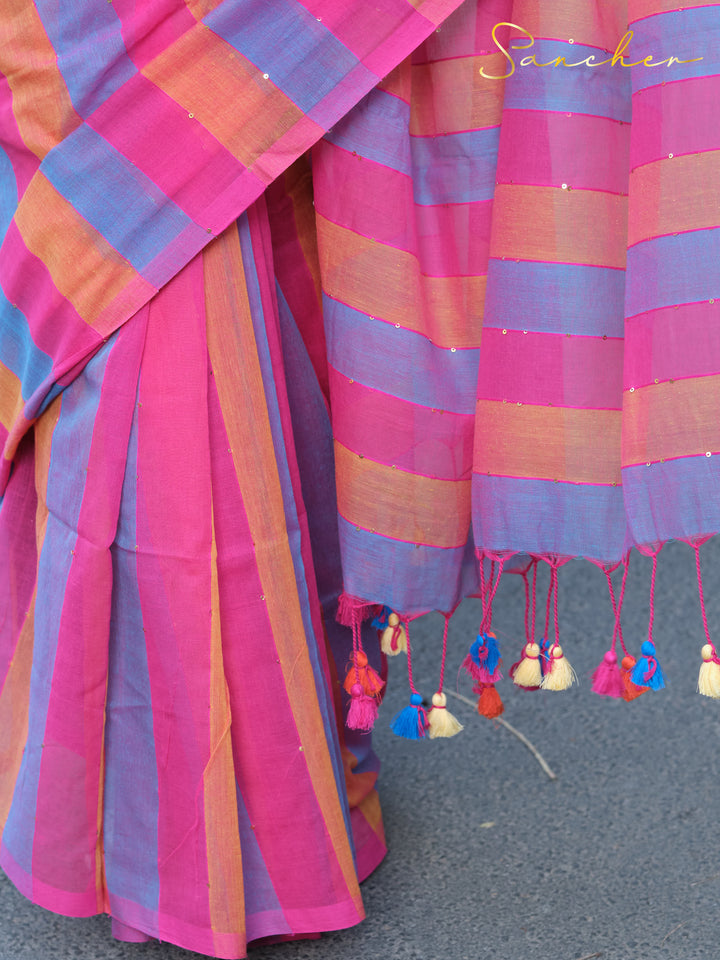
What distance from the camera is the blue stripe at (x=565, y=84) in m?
0.99

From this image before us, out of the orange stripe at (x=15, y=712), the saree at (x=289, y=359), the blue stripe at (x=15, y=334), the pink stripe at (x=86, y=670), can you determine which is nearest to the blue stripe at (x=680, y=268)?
the saree at (x=289, y=359)

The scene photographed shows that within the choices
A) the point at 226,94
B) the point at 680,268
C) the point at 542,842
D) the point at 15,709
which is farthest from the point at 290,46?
the point at 542,842

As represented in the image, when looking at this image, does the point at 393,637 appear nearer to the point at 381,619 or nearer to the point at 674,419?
the point at 381,619

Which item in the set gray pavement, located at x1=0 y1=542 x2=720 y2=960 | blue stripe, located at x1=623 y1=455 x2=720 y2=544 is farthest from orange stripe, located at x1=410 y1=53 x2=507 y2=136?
gray pavement, located at x1=0 y1=542 x2=720 y2=960

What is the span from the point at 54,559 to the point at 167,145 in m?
0.40

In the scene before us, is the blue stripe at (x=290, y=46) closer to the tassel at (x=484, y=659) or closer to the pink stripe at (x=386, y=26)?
the pink stripe at (x=386, y=26)

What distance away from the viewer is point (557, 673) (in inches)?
43.3

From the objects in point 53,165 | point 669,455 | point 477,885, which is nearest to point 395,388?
point 669,455

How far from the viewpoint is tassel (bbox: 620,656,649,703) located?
3.60 feet

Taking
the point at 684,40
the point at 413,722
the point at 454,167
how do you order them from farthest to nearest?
the point at 413,722, the point at 454,167, the point at 684,40

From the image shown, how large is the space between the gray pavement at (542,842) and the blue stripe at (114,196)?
731mm

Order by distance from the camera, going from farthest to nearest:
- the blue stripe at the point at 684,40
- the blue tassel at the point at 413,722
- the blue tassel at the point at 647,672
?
the blue tassel at the point at 413,722, the blue tassel at the point at 647,672, the blue stripe at the point at 684,40

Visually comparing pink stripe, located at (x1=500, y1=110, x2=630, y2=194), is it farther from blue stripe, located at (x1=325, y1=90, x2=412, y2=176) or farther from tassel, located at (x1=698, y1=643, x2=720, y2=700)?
tassel, located at (x1=698, y1=643, x2=720, y2=700)

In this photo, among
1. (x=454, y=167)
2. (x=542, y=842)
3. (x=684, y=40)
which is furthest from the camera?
(x=542, y=842)
